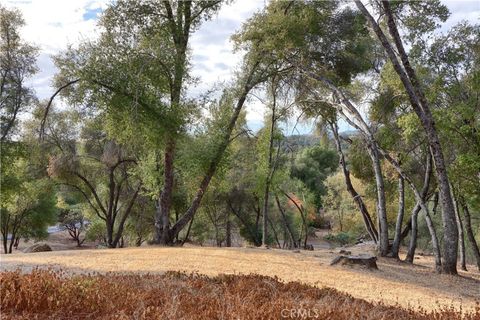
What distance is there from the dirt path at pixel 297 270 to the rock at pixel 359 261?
0.28 meters

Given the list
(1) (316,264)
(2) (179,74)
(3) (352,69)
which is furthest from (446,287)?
(2) (179,74)

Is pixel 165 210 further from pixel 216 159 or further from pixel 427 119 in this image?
pixel 427 119

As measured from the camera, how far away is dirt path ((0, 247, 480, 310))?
920 centimetres

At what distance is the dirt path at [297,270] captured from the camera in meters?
9.20

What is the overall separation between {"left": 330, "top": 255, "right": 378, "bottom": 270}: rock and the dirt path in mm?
281

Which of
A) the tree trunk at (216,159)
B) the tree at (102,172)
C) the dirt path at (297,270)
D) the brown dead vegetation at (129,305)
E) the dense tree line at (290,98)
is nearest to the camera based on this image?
the brown dead vegetation at (129,305)

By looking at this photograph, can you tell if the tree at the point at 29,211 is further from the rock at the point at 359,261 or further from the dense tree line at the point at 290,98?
the rock at the point at 359,261

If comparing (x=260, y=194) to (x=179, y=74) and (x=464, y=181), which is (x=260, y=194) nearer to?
(x=179, y=74)

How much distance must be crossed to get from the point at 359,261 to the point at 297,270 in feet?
8.05

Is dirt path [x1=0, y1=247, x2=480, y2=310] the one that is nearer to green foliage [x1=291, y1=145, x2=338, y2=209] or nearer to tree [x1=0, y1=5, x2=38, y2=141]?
tree [x1=0, y1=5, x2=38, y2=141]

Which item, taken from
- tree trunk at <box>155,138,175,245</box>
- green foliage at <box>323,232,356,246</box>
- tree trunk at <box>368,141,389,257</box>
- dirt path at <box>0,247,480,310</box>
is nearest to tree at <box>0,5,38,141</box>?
tree trunk at <box>155,138,175,245</box>

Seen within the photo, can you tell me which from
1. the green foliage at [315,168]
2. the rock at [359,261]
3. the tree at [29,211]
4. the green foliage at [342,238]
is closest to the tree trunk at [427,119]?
the rock at [359,261]

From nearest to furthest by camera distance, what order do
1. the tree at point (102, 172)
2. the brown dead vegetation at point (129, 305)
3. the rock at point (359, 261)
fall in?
the brown dead vegetation at point (129, 305), the rock at point (359, 261), the tree at point (102, 172)

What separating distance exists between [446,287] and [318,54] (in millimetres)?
10991
